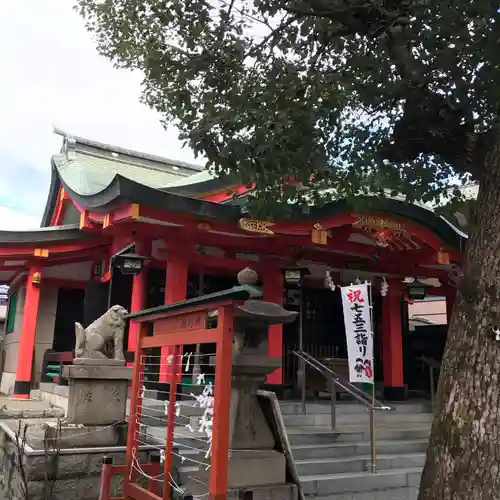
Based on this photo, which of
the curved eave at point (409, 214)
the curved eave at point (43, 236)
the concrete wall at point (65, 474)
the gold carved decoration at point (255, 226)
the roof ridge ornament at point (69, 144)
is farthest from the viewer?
the roof ridge ornament at point (69, 144)

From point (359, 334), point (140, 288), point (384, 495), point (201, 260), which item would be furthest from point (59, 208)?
point (384, 495)

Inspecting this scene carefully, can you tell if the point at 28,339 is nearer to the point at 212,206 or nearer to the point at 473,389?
the point at 212,206

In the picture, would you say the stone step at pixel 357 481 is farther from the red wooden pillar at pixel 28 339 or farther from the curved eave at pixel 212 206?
the red wooden pillar at pixel 28 339

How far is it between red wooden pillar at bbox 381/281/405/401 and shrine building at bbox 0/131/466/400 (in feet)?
0.08

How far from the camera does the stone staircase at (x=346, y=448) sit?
652 cm

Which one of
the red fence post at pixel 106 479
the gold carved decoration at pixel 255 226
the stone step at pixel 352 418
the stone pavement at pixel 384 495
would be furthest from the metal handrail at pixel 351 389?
the red fence post at pixel 106 479

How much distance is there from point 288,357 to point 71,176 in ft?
22.8

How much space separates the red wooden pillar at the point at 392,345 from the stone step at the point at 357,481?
527 cm

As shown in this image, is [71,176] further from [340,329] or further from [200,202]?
[340,329]

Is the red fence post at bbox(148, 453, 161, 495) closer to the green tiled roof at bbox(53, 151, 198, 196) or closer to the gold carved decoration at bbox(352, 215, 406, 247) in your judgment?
the gold carved decoration at bbox(352, 215, 406, 247)

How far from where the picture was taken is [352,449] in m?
7.61

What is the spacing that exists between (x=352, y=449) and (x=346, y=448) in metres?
0.12

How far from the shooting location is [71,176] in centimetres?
1314

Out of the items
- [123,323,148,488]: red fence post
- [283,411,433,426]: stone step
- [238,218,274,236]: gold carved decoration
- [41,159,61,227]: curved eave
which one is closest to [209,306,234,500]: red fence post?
[123,323,148,488]: red fence post
